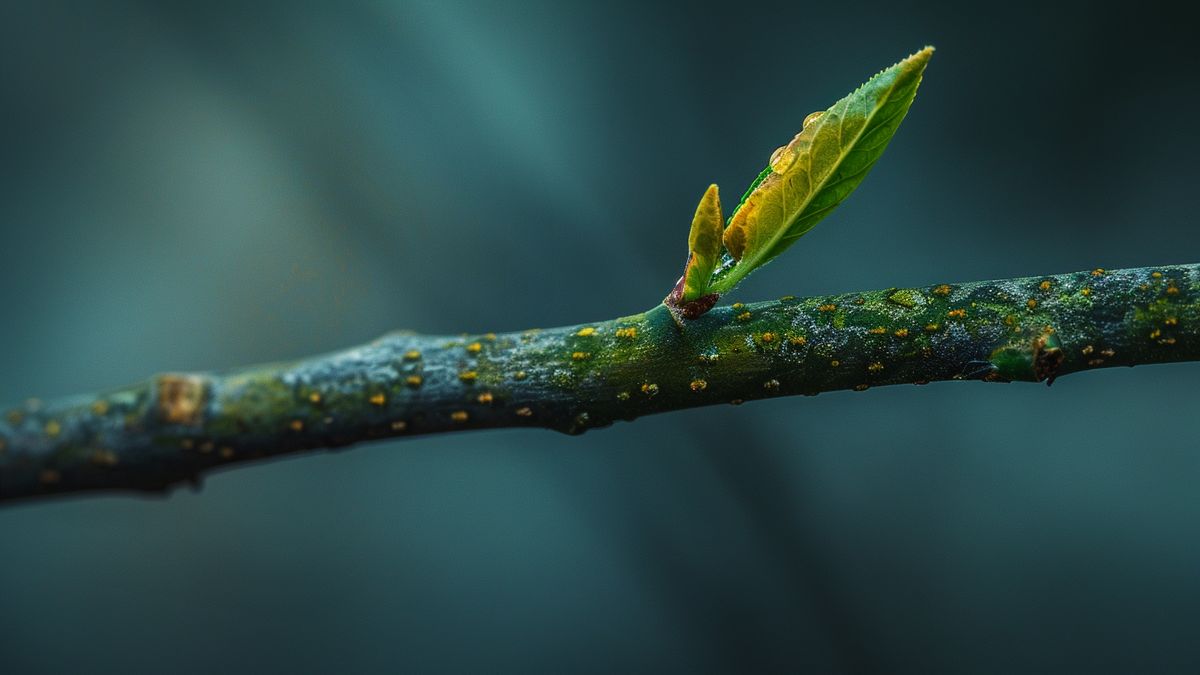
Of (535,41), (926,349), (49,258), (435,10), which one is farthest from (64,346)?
(926,349)

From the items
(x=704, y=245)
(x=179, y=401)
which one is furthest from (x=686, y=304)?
(x=179, y=401)

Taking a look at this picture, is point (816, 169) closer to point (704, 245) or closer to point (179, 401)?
point (704, 245)

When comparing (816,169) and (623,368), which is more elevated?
(816,169)

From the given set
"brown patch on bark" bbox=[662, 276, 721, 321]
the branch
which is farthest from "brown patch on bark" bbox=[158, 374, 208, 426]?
"brown patch on bark" bbox=[662, 276, 721, 321]

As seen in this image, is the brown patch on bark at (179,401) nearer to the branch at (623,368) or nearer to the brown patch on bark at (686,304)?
the branch at (623,368)

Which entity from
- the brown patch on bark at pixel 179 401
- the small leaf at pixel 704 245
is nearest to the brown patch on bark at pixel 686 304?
the small leaf at pixel 704 245

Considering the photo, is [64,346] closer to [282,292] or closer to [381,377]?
[282,292]
